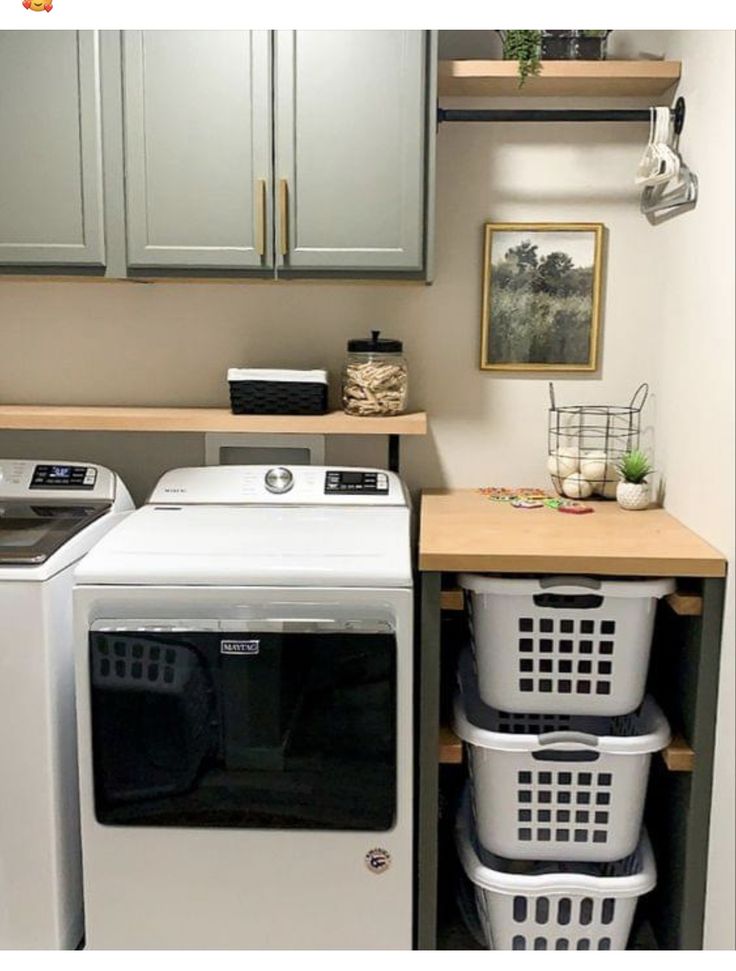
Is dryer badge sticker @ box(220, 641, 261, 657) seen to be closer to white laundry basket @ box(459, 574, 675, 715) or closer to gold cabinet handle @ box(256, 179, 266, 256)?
white laundry basket @ box(459, 574, 675, 715)

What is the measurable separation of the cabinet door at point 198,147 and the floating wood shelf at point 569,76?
50cm

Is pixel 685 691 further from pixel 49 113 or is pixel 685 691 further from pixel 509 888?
pixel 49 113

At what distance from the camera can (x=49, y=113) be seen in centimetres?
252

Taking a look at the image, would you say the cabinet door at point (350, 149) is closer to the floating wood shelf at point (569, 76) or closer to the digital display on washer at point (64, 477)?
the floating wood shelf at point (569, 76)

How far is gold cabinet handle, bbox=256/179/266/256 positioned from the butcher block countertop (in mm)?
787

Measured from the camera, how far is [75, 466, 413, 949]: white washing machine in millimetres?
2145

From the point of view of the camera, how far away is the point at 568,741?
2295mm

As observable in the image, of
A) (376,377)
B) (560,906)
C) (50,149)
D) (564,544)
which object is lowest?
(560,906)

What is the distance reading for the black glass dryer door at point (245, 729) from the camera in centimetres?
214

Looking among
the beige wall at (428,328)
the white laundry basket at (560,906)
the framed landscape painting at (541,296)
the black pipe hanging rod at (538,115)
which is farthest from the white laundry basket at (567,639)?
the black pipe hanging rod at (538,115)

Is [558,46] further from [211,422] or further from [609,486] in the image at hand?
[211,422]

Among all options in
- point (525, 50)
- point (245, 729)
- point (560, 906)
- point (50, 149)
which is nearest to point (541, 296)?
point (525, 50)

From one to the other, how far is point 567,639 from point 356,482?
29.1 inches
